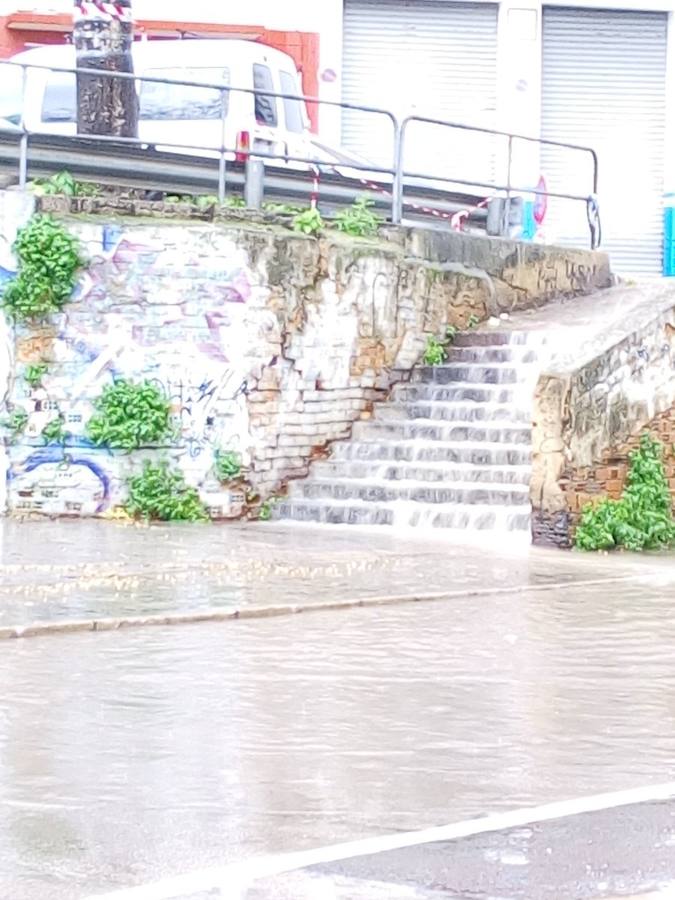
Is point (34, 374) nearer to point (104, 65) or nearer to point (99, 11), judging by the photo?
point (104, 65)

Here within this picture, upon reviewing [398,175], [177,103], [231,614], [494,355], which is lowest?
[231,614]

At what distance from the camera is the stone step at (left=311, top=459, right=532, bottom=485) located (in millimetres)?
15742

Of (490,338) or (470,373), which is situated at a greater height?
(490,338)

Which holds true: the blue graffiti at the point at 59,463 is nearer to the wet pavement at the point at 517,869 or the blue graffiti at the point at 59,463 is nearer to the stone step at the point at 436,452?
the stone step at the point at 436,452

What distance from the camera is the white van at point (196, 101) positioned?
2044 cm

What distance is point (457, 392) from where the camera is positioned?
677 inches

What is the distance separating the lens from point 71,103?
20859 mm

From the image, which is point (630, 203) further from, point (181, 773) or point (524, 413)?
point (181, 773)

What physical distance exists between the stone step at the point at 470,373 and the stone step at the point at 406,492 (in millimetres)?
1596

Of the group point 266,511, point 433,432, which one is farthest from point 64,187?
point 433,432

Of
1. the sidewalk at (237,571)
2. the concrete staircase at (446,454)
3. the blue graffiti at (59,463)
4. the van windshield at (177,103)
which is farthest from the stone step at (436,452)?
the van windshield at (177,103)

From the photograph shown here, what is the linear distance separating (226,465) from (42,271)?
2106 millimetres

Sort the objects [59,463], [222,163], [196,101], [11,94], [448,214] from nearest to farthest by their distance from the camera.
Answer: [59,463] → [222,163] → [448,214] → [196,101] → [11,94]

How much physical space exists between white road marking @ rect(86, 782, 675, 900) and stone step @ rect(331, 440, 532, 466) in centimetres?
915
